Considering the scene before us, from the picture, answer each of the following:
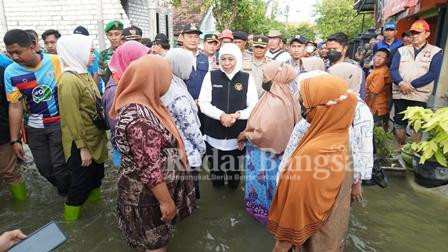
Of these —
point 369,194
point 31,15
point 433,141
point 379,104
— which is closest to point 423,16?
point 379,104

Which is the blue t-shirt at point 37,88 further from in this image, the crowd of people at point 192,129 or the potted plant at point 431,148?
the potted plant at point 431,148

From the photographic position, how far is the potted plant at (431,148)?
3.61 meters

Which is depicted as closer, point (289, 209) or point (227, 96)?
point (289, 209)

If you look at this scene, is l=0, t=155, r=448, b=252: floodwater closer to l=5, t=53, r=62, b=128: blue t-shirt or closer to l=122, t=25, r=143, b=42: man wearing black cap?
l=5, t=53, r=62, b=128: blue t-shirt

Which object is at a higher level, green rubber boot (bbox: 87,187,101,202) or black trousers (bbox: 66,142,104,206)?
black trousers (bbox: 66,142,104,206)

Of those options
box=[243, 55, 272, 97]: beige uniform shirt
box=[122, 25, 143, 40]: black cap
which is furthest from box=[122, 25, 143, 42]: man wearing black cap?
box=[243, 55, 272, 97]: beige uniform shirt

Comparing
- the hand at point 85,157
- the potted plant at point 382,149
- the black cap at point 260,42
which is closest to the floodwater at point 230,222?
the potted plant at point 382,149

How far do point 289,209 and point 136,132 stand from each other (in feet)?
3.33

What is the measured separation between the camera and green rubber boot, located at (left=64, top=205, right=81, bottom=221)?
322 centimetres

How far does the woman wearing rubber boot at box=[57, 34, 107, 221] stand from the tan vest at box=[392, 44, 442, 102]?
4.35 meters

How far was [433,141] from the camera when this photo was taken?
3719 millimetres

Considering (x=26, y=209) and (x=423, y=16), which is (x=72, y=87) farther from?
(x=423, y=16)

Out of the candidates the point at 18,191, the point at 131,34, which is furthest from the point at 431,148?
the point at 18,191

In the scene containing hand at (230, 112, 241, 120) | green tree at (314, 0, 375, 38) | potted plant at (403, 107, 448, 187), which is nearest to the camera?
hand at (230, 112, 241, 120)
